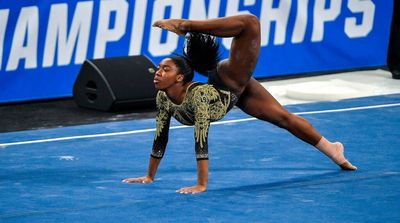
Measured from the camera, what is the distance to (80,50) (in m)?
10.1

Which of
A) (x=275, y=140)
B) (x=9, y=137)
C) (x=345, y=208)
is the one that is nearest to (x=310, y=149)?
(x=275, y=140)

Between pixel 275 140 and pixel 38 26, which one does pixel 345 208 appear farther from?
pixel 38 26

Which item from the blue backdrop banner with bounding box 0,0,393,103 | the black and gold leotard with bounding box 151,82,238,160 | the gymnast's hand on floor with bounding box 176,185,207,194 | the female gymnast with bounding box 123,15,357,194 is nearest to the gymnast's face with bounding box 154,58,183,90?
the female gymnast with bounding box 123,15,357,194

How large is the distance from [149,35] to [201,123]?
4.06 metres

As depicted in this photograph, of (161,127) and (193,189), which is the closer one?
(193,189)

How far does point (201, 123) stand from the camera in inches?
255

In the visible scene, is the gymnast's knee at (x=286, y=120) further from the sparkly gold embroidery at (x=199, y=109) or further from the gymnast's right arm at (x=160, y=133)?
the gymnast's right arm at (x=160, y=133)

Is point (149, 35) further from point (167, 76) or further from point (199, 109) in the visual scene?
point (199, 109)

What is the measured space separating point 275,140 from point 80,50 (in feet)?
8.83

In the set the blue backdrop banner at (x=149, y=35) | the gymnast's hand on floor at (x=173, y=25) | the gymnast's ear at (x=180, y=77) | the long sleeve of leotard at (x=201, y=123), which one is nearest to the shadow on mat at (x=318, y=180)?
the long sleeve of leotard at (x=201, y=123)

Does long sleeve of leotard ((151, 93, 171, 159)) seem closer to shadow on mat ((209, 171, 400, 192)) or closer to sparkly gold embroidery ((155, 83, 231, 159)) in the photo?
sparkly gold embroidery ((155, 83, 231, 159))

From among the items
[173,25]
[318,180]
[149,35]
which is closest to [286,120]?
[318,180]

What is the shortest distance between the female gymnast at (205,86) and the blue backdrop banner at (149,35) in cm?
335

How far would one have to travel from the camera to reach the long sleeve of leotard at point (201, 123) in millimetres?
6449
